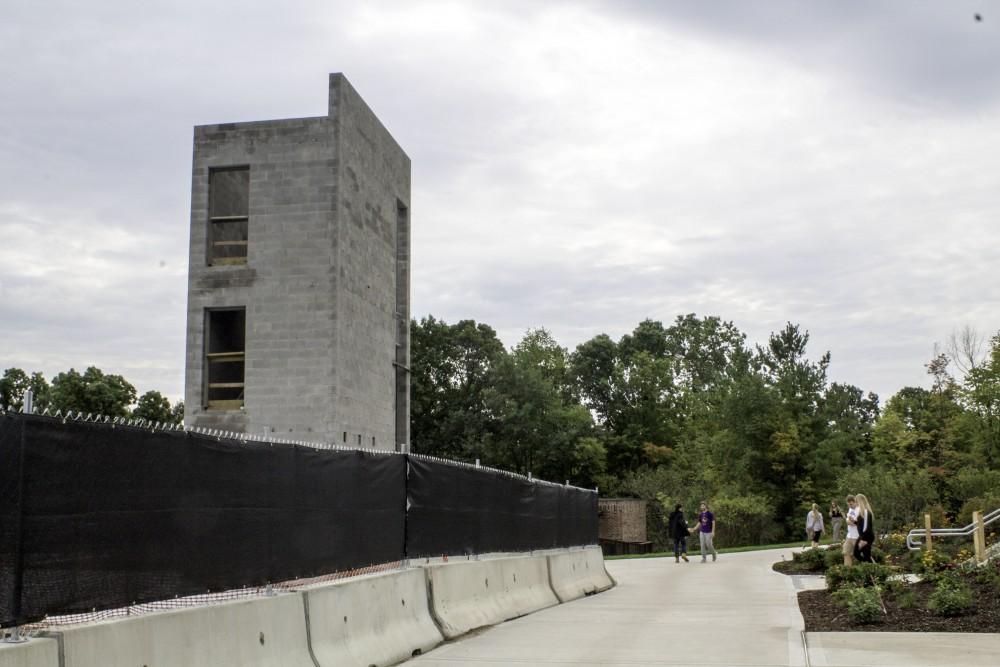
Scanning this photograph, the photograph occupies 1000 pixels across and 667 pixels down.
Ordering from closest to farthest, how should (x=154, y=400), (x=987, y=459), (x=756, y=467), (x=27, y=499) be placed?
(x=27, y=499) → (x=987, y=459) → (x=756, y=467) → (x=154, y=400)

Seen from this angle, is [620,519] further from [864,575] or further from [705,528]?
[864,575]

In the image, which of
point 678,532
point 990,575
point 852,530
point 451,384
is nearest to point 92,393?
point 451,384

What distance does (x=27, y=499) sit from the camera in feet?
18.7

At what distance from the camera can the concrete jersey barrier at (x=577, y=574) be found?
18.8 meters

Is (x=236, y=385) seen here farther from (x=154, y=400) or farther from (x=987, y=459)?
(x=154, y=400)

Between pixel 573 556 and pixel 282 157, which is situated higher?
pixel 282 157

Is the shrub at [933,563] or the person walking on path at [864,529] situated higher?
the person walking on path at [864,529]

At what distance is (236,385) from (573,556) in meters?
14.0

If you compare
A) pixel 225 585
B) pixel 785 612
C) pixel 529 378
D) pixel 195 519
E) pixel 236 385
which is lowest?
pixel 785 612

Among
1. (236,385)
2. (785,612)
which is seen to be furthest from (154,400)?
(785,612)

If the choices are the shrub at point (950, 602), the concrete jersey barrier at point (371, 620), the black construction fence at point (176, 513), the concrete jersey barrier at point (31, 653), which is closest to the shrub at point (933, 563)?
the shrub at point (950, 602)

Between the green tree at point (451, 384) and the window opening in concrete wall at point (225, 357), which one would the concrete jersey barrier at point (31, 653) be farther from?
the green tree at point (451, 384)

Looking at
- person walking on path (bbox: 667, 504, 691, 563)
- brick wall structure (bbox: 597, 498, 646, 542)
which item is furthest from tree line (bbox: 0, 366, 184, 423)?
person walking on path (bbox: 667, 504, 691, 563)

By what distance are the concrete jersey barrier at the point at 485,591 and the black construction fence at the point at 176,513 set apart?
0.53 m
